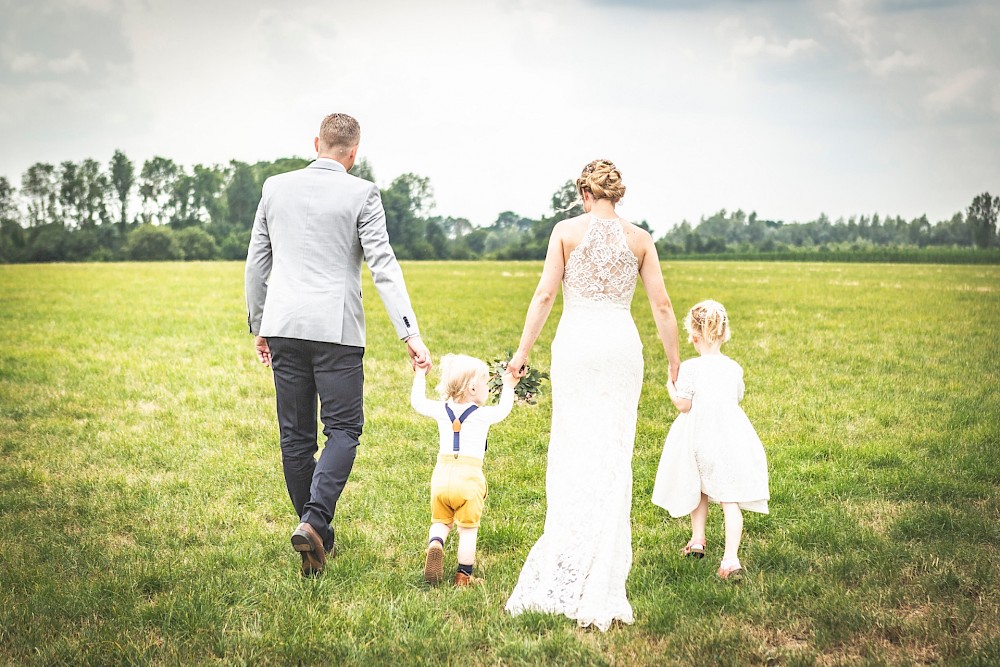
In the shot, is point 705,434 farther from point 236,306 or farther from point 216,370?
point 236,306

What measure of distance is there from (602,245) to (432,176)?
112 metres

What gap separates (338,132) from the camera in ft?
17.7

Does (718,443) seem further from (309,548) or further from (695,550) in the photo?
(309,548)

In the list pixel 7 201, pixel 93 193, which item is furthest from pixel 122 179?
pixel 7 201

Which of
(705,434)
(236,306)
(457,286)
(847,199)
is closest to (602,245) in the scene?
(705,434)

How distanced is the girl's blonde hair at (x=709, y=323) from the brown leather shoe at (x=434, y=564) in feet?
7.38

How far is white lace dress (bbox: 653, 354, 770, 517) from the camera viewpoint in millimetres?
5566

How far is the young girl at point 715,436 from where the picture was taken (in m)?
5.55

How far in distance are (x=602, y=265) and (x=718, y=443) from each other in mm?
1580

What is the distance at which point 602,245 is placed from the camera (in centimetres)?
511

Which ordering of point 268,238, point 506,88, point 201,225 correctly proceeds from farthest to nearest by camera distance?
point 201,225, point 506,88, point 268,238

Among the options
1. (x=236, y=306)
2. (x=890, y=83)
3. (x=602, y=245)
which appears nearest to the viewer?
(x=602, y=245)

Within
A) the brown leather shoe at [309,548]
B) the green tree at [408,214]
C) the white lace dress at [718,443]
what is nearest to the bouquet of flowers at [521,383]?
the white lace dress at [718,443]

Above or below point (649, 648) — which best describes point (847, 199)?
above
